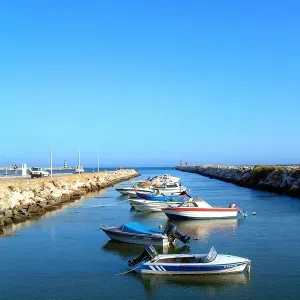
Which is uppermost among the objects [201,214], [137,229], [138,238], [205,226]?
[137,229]

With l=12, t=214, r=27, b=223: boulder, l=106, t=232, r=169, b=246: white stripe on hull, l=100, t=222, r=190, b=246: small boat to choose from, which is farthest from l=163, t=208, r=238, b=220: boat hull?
l=12, t=214, r=27, b=223: boulder

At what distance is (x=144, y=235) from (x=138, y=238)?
0.47 m

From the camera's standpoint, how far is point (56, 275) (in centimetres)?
1592

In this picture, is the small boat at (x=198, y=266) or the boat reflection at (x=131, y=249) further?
the boat reflection at (x=131, y=249)

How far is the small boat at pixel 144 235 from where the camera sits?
2001 cm

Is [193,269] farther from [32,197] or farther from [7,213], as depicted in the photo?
[32,197]

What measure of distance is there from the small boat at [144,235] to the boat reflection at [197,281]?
4588 mm

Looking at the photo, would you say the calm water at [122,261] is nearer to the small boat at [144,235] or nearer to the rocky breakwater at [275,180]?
the small boat at [144,235]

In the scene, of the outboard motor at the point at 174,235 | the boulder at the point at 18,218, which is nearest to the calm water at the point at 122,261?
the outboard motor at the point at 174,235

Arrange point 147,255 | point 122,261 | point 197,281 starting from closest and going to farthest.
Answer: point 197,281
point 147,255
point 122,261

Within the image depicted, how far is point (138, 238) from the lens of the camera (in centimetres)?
2058

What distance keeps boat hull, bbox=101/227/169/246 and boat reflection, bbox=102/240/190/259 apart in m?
0.20

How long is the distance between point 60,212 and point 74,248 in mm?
13160

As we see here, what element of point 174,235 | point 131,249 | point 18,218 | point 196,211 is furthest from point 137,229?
point 18,218
